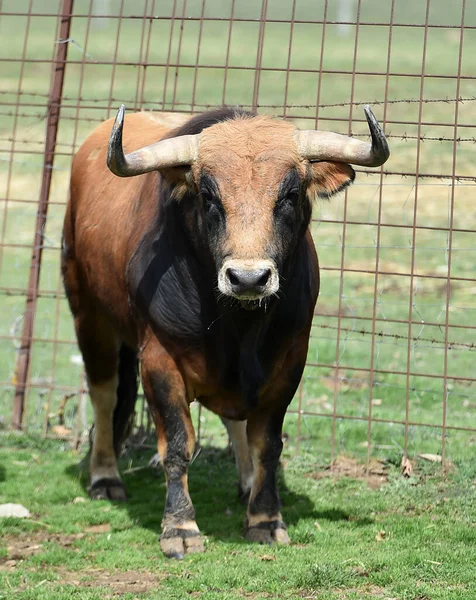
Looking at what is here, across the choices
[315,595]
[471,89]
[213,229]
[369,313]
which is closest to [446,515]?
[315,595]

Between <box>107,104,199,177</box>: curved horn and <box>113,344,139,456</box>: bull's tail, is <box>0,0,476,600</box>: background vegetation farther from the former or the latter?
<box>107,104,199,177</box>: curved horn

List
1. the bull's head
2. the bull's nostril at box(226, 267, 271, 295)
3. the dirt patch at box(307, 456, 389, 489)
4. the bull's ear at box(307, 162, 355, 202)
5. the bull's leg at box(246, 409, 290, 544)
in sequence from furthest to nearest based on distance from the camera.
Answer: the dirt patch at box(307, 456, 389, 489)
the bull's leg at box(246, 409, 290, 544)
the bull's ear at box(307, 162, 355, 202)
the bull's head
the bull's nostril at box(226, 267, 271, 295)

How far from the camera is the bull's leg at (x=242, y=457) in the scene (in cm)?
743

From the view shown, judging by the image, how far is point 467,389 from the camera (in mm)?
10430

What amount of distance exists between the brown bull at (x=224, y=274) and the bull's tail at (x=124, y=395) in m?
1.05

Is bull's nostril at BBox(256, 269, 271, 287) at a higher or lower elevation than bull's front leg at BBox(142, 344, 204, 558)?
higher

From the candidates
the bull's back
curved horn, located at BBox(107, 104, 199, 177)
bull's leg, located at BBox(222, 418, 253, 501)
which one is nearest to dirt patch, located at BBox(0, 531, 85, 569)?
bull's leg, located at BBox(222, 418, 253, 501)

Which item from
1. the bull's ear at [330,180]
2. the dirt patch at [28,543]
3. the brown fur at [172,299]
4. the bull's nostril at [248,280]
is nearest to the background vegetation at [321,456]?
the dirt patch at [28,543]

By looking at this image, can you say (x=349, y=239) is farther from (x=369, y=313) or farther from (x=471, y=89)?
(x=471, y=89)

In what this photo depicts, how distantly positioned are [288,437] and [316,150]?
3456 mm

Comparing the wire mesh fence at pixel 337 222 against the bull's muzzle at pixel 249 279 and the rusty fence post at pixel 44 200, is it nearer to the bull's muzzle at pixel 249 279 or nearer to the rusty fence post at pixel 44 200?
the rusty fence post at pixel 44 200

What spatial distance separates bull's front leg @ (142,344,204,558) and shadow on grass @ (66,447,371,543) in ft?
1.15

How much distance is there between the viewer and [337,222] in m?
8.02

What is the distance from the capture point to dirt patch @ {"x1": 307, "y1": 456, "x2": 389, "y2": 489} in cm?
771
